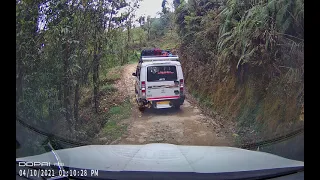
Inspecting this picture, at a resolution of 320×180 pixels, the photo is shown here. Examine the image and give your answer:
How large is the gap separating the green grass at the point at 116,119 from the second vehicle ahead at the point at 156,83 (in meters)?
0.27

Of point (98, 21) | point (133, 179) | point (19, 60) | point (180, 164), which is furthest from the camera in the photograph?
point (98, 21)

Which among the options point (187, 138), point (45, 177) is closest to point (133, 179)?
point (45, 177)

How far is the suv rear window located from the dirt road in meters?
0.33

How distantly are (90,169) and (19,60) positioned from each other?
2.57 meters

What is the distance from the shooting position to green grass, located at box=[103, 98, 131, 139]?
5145 mm

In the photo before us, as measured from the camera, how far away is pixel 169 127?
5.34 m

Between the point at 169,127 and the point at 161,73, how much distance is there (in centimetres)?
100

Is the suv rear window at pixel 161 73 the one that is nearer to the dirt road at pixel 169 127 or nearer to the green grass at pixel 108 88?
the dirt road at pixel 169 127

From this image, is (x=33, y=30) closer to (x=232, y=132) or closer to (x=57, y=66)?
(x=57, y=66)

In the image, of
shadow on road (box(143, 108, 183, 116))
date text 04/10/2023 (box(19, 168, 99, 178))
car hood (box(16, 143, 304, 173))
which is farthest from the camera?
shadow on road (box(143, 108, 183, 116))

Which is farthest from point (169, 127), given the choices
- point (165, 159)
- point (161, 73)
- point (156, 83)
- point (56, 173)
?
point (56, 173)

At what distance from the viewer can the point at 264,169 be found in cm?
300

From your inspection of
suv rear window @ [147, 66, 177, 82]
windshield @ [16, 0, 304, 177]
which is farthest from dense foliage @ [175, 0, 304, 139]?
suv rear window @ [147, 66, 177, 82]

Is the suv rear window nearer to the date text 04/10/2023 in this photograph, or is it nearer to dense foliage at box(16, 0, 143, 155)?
dense foliage at box(16, 0, 143, 155)
